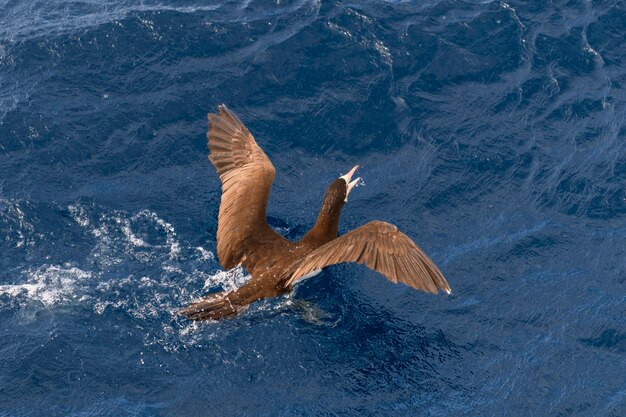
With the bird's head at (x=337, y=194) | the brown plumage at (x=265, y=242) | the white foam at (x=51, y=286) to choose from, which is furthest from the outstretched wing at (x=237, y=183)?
the white foam at (x=51, y=286)

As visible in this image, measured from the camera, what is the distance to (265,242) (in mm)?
16344

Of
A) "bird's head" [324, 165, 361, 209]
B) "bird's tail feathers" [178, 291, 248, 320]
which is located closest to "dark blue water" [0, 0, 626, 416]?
"bird's tail feathers" [178, 291, 248, 320]

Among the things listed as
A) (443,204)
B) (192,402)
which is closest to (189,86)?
(443,204)

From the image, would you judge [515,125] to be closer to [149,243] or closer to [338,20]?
[338,20]

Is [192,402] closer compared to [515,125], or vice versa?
[192,402]

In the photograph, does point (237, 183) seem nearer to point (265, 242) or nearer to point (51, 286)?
point (265, 242)

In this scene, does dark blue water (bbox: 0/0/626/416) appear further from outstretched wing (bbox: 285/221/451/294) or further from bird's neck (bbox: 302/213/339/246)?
outstretched wing (bbox: 285/221/451/294)

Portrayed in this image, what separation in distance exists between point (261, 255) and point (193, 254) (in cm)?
123

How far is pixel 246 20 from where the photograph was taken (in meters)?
20.8

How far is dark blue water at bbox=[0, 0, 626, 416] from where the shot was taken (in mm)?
14430

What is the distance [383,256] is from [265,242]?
2.74 meters

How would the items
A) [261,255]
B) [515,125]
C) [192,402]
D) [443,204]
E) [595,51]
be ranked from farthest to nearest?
[595,51] < [515,125] < [443,204] < [261,255] < [192,402]

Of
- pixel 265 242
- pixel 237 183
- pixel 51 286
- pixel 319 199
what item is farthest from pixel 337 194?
pixel 51 286

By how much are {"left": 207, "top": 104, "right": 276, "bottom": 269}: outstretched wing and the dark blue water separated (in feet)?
1.62
